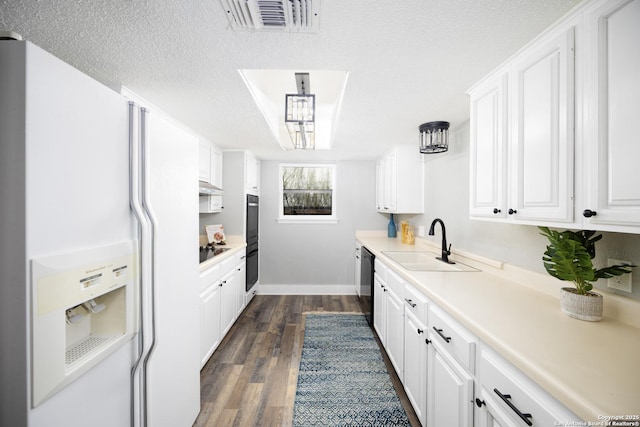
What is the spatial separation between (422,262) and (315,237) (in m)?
2.17

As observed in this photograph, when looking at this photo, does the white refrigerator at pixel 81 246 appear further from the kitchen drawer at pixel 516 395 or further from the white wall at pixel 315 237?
the white wall at pixel 315 237

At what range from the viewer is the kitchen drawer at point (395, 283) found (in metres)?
2.04

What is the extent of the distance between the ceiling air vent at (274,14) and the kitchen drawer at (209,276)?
175 cm

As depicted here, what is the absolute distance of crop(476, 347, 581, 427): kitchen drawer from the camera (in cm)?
77

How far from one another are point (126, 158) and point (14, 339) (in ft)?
2.12

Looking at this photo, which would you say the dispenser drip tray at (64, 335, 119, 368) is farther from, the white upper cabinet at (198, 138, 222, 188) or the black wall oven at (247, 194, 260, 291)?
the black wall oven at (247, 194, 260, 291)

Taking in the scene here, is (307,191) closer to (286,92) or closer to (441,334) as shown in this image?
(286,92)

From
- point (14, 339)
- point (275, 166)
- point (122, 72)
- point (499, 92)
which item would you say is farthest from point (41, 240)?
point (275, 166)

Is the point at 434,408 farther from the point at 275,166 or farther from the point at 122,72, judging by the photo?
the point at 275,166

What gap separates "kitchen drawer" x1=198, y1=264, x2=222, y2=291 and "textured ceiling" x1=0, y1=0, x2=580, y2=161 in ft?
4.37

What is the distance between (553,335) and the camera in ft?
3.35

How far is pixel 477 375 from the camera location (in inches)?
44.1

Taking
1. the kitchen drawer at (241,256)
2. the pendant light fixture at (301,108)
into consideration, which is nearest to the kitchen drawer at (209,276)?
the kitchen drawer at (241,256)

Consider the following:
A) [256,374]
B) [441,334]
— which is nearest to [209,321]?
[256,374]
